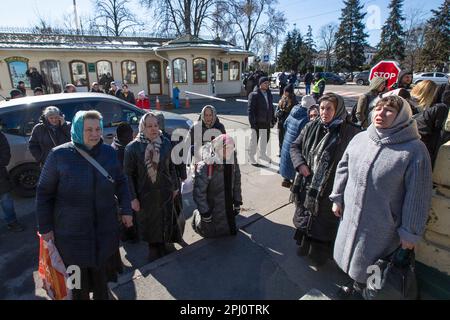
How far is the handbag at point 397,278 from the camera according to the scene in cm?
196

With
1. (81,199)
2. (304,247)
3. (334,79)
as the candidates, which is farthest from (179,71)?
(334,79)

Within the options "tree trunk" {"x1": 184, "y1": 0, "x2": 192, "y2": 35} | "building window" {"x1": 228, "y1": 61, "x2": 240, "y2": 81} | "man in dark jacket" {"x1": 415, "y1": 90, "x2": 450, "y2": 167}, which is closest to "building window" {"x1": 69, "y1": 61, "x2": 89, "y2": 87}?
"building window" {"x1": 228, "y1": 61, "x2": 240, "y2": 81}

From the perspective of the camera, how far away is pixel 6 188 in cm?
385

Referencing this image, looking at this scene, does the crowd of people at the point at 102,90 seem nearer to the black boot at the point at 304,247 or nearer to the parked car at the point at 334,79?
the black boot at the point at 304,247

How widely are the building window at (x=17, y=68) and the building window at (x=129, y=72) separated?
5.50 metres

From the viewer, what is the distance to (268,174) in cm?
621

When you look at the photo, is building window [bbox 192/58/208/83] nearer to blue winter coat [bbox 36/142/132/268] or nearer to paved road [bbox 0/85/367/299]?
paved road [bbox 0/85/367/299]

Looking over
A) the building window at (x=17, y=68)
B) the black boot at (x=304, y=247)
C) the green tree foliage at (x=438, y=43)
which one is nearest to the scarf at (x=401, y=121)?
the black boot at (x=304, y=247)

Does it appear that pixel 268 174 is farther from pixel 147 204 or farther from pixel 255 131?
pixel 147 204

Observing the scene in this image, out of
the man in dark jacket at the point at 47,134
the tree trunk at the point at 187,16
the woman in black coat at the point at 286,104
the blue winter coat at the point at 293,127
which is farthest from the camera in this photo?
the tree trunk at the point at 187,16

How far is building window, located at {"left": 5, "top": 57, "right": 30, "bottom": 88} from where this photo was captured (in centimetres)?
1622

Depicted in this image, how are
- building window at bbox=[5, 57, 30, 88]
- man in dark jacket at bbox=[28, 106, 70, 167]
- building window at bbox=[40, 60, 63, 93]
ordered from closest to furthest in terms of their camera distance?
man in dark jacket at bbox=[28, 106, 70, 167] → building window at bbox=[5, 57, 30, 88] → building window at bbox=[40, 60, 63, 93]

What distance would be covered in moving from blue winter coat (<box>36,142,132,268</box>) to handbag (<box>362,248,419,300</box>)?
86.4 inches
